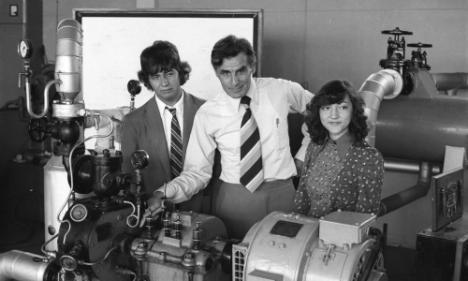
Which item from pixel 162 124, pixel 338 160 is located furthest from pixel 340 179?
pixel 162 124

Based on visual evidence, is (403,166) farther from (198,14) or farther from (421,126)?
(198,14)

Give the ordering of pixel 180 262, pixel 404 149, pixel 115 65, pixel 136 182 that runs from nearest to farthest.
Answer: pixel 180 262, pixel 136 182, pixel 404 149, pixel 115 65

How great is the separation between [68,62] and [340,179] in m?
1.10

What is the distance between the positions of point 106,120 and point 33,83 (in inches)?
90.4

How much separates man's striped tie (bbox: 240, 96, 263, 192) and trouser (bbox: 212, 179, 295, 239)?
6 centimetres

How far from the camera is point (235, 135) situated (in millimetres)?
2518

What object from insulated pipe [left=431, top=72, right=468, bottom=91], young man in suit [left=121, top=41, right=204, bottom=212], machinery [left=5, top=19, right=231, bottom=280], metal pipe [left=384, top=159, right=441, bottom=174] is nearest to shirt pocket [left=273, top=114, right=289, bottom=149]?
young man in suit [left=121, top=41, right=204, bottom=212]

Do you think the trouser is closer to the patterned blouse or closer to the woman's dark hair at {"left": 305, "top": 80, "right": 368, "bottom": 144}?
the patterned blouse

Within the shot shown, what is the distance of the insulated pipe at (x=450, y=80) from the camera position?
3.73m

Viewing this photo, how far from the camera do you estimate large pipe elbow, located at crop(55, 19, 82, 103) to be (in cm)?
221

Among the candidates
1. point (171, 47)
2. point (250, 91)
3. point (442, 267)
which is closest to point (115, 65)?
point (171, 47)

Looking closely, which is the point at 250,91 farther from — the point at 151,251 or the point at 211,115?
the point at 151,251

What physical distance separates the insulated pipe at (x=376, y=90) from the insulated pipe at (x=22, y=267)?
1.67m

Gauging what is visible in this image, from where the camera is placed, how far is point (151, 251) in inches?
76.4
